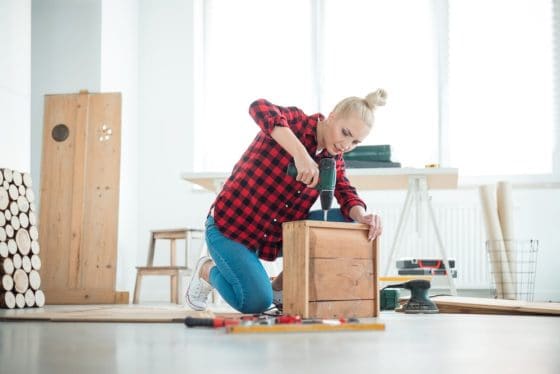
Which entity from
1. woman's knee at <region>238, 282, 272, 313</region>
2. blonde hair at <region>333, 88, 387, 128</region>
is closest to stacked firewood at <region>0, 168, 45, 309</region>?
woman's knee at <region>238, 282, 272, 313</region>

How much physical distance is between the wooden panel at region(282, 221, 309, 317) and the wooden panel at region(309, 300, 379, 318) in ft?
0.18

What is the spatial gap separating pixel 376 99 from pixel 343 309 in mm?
699

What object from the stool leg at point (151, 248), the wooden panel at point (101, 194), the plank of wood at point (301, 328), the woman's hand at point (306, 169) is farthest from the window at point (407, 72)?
the plank of wood at point (301, 328)

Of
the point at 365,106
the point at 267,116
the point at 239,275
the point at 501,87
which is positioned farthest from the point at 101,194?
the point at 501,87

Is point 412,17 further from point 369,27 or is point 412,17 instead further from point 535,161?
point 535,161

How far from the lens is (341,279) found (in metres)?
2.41

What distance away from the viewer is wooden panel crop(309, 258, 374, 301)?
2.30 metres

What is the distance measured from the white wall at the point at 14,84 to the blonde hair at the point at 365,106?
228 centimetres

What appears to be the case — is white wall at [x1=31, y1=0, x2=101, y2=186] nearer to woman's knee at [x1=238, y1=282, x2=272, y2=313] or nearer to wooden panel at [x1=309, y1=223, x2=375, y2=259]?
woman's knee at [x1=238, y1=282, x2=272, y2=313]

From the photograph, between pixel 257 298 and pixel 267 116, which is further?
pixel 257 298

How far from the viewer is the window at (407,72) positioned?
6.06 metres

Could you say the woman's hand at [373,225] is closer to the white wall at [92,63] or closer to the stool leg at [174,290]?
the stool leg at [174,290]

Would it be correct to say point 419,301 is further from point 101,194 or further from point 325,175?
point 101,194

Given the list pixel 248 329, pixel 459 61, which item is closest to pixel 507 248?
pixel 459 61
